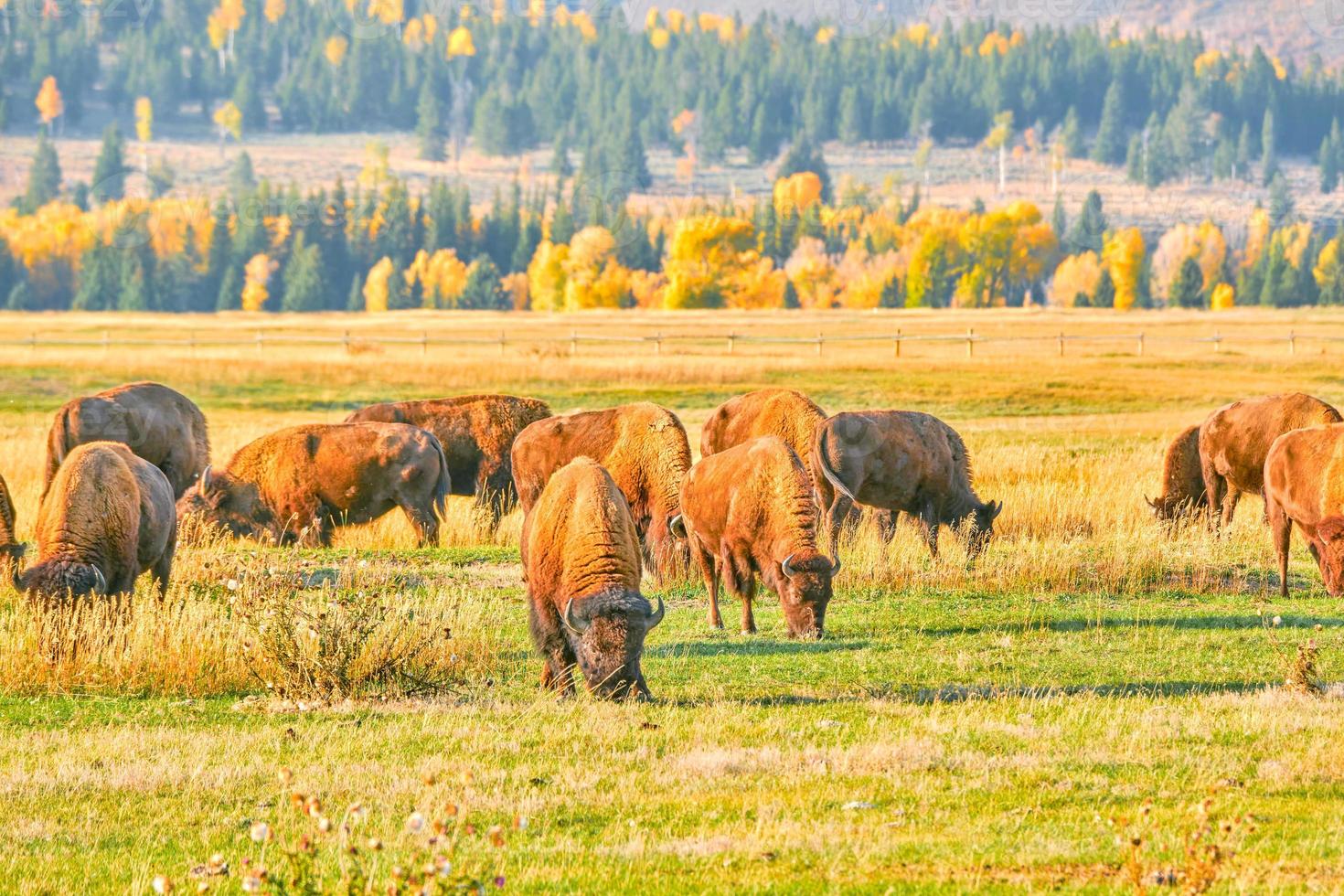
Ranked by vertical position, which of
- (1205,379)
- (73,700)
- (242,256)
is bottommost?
(242,256)

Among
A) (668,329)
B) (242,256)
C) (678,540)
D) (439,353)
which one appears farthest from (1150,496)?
(242,256)

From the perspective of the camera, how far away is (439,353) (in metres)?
68.6

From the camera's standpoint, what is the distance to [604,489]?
12398 millimetres

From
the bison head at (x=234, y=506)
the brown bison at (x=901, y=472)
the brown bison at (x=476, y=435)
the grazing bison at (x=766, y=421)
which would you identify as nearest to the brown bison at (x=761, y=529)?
the brown bison at (x=901, y=472)

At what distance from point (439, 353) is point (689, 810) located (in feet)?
199

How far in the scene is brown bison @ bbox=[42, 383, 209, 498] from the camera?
2184 centimetres

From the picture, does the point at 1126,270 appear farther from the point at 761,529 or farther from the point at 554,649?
the point at 554,649

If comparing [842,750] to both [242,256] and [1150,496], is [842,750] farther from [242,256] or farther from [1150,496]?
[242,256]

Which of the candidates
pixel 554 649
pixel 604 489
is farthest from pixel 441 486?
pixel 554 649

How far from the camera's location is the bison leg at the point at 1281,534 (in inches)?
674

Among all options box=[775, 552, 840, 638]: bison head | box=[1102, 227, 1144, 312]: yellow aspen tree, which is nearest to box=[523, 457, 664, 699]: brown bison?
box=[775, 552, 840, 638]: bison head

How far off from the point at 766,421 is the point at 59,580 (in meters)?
8.79

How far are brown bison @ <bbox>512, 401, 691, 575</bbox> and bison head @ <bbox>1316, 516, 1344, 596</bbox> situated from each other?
5.88 metres

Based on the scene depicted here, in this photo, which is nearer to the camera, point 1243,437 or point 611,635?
point 611,635
